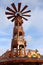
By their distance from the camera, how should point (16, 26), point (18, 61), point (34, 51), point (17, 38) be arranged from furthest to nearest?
point (16, 26), point (17, 38), point (34, 51), point (18, 61)

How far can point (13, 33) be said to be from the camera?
3584 centimetres

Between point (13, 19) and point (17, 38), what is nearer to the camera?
point (17, 38)

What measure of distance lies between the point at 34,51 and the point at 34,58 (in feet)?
8.68

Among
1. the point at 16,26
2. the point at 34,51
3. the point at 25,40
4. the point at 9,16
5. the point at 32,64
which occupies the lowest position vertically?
the point at 32,64

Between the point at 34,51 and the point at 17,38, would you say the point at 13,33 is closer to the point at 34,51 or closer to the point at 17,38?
the point at 17,38

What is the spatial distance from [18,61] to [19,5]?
47.0ft

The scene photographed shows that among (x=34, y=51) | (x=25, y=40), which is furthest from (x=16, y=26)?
(x=34, y=51)

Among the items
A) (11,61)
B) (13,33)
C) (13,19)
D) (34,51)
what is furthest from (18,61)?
(13,19)

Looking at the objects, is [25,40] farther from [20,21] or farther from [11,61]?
[11,61]

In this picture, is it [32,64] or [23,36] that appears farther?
[23,36]

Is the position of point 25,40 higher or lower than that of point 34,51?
higher

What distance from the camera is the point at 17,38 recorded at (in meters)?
33.7

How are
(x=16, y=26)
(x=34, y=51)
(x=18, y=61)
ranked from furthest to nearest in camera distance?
(x=16, y=26) < (x=34, y=51) < (x=18, y=61)

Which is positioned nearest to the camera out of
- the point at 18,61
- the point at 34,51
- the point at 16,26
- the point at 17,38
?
the point at 18,61
